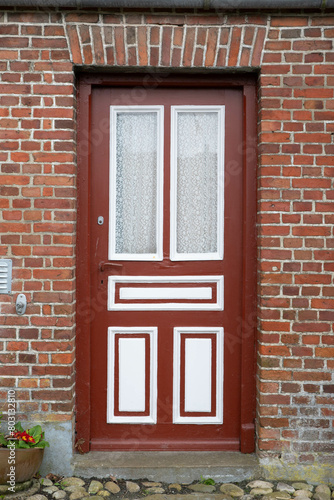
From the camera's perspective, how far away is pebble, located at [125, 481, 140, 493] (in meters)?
3.48

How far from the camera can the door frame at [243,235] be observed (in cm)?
376

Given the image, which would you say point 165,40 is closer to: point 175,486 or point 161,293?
point 161,293

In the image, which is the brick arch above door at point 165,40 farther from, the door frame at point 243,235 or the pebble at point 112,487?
the pebble at point 112,487

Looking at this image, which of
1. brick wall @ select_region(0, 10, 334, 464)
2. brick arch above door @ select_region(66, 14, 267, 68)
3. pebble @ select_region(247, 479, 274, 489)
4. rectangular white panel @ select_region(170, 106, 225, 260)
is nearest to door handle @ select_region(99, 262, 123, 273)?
brick wall @ select_region(0, 10, 334, 464)

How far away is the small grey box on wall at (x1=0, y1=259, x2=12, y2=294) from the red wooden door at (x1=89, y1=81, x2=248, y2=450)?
606 millimetres

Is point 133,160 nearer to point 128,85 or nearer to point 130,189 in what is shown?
point 130,189

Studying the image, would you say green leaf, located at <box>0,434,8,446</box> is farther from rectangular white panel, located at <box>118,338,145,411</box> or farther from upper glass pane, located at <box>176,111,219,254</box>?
upper glass pane, located at <box>176,111,219,254</box>

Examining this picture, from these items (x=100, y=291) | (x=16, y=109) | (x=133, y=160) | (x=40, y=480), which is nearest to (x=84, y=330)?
(x=100, y=291)

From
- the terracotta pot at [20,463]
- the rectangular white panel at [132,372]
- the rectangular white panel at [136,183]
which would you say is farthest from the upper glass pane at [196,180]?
the terracotta pot at [20,463]

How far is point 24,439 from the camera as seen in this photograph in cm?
341

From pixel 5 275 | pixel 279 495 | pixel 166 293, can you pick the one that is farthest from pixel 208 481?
pixel 5 275

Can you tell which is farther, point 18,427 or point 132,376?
point 132,376

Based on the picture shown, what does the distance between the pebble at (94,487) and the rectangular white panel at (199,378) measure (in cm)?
71

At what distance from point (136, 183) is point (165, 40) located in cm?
103
